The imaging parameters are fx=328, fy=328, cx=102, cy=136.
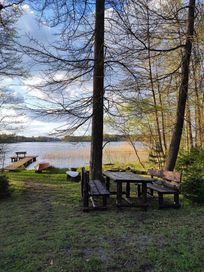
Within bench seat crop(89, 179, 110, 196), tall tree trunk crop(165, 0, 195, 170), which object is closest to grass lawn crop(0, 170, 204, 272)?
bench seat crop(89, 179, 110, 196)

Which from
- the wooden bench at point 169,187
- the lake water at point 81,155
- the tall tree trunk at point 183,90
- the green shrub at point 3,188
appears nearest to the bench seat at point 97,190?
the wooden bench at point 169,187

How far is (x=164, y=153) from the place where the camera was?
15344 millimetres

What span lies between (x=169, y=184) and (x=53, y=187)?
4.08 m

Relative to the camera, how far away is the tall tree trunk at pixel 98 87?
8227 millimetres

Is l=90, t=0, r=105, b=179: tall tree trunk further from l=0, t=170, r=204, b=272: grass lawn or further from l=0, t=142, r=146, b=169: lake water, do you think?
l=0, t=142, r=146, b=169: lake water

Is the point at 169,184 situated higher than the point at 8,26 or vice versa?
the point at 8,26

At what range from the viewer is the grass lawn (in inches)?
148

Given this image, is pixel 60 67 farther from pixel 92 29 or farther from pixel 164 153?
pixel 164 153

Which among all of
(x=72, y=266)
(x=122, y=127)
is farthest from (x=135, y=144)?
(x=72, y=266)

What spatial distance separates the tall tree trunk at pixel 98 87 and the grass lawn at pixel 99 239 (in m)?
1.81

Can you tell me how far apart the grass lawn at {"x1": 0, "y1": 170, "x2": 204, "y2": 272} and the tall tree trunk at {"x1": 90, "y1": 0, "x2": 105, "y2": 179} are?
71.3 inches

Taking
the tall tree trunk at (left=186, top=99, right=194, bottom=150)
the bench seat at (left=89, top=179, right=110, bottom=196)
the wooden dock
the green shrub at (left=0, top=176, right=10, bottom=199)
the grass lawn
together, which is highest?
the tall tree trunk at (left=186, top=99, right=194, bottom=150)

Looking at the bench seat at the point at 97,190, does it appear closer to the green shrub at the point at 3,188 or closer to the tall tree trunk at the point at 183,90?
the green shrub at the point at 3,188

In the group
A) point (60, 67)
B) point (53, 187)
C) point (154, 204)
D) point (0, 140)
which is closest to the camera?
point (154, 204)
